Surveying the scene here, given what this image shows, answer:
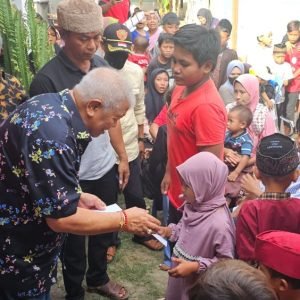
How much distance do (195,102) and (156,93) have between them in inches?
106

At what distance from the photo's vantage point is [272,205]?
2271mm

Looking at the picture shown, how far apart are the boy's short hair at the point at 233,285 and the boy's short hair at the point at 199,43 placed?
5.20ft

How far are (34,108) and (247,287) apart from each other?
1.12 meters

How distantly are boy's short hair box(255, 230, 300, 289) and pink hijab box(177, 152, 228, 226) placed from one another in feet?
1.88

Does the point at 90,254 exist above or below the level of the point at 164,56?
below

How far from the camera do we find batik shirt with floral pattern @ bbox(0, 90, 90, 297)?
1.83 meters

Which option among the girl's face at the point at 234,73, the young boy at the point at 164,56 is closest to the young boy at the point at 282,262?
the girl's face at the point at 234,73

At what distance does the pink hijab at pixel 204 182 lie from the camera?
2.48 m

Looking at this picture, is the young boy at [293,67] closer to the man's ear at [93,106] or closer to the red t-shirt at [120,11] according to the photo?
the red t-shirt at [120,11]

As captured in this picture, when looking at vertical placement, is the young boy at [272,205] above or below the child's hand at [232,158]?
above

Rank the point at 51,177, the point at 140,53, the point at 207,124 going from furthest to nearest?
the point at 140,53
the point at 207,124
the point at 51,177

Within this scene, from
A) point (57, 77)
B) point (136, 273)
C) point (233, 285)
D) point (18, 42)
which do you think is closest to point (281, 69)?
point (18, 42)

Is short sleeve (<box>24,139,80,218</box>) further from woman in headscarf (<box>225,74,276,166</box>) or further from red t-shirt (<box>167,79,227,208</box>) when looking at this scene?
woman in headscarf (<box>225,74,276,166</box>)

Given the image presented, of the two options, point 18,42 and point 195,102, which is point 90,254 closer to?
point 195,102
